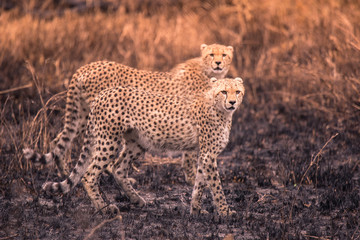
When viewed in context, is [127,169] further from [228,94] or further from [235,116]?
[235,116]

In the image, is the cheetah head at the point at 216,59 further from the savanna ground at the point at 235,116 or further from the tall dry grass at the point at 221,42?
the tall dry grass at the point at 221,42

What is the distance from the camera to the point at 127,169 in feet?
14.8

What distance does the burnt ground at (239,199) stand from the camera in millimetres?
3770

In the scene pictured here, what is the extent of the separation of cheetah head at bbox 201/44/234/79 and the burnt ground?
95 cm

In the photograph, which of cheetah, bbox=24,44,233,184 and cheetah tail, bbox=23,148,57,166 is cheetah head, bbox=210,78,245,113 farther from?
cheetah tail, bbox=23,148,57,166

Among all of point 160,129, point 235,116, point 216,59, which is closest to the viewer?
point 160,129

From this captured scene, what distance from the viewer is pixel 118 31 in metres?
9.77

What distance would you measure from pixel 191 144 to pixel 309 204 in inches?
41.6

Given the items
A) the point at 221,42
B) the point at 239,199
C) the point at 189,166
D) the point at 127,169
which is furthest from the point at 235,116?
the point at 127,169

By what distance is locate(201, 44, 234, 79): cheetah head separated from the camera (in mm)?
5195

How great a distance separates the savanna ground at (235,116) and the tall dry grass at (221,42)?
27mm

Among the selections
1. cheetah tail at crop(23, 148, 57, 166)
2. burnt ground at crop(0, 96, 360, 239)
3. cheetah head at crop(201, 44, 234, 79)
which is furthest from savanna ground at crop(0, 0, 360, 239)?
cheetah head at crop(201, 44, 234, 79)

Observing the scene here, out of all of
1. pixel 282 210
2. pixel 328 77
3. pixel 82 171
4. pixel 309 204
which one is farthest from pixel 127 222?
pixel 328 77

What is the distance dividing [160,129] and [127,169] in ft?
1.61
